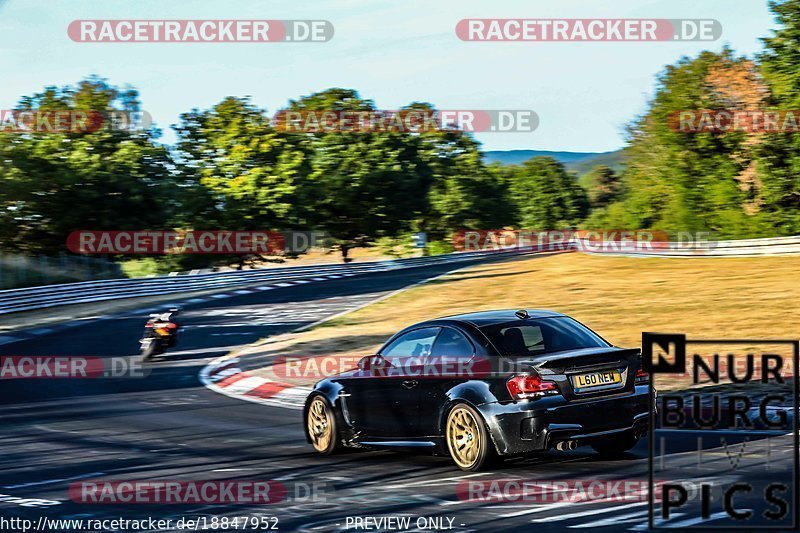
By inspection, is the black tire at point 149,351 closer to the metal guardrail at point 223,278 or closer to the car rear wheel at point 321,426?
the car rear wheel at point 321,426

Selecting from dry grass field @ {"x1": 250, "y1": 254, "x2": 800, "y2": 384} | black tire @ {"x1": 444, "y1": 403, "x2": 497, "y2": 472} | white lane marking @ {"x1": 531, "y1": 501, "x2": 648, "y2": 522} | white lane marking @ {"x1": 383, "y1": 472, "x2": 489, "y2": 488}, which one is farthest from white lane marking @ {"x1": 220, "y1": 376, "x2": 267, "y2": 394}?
white lane marking @ {"x1": 531, "y1": 501, "x2": 648, "y2": 522}

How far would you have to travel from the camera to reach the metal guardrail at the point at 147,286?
34.1 m

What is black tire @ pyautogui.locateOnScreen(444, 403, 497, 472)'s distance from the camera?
9.34 metres

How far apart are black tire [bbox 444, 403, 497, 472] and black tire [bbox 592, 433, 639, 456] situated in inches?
40.2

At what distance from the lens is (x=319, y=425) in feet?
37.1

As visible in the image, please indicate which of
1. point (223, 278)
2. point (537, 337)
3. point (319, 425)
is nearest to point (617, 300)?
point (223, 278)

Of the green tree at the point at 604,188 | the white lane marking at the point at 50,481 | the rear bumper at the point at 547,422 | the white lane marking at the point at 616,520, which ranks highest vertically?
the green tree at the point at 604,188

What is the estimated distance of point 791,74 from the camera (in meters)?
49.9

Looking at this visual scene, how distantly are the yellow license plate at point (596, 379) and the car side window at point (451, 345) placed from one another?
41.1 inches

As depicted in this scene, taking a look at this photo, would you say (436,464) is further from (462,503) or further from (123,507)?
(123,507)

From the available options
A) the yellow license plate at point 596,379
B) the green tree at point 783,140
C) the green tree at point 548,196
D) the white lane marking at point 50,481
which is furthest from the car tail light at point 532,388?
the green tree at point 548,196

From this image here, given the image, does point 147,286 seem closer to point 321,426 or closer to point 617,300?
point 617,300

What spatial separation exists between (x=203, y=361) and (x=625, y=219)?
55537 millimetres

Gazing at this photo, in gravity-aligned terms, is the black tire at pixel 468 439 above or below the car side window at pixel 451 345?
below
